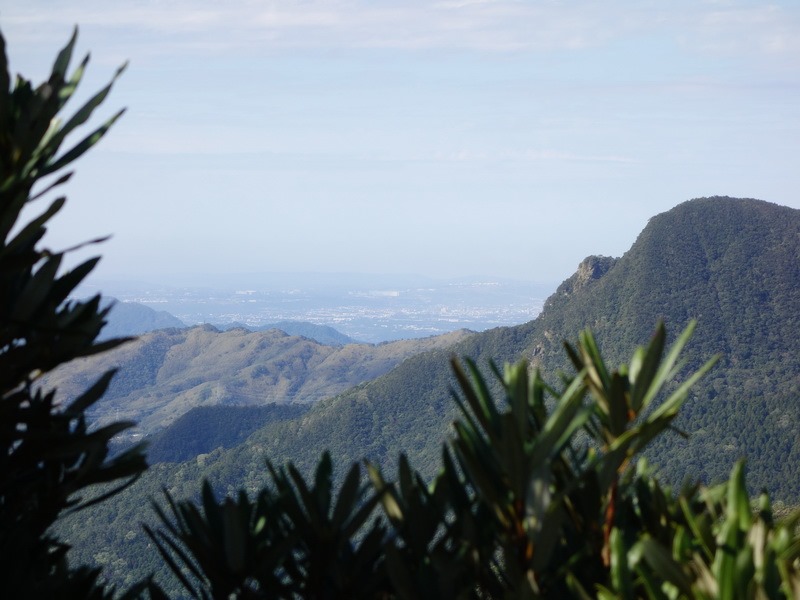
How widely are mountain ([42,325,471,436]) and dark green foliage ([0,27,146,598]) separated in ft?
464

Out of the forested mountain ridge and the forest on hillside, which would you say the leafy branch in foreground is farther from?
the forested mountain ridge

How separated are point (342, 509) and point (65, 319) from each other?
2.14ft

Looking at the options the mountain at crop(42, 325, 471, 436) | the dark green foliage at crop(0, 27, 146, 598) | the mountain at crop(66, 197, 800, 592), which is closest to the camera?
the dark green foliage at crop(0, 27, 146, 598)

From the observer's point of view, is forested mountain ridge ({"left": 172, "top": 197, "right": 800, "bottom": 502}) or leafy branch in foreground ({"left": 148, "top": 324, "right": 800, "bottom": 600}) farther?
forested mountain ridge ({"left": 172, "top": 197, "right": 800, "bottom": 502})

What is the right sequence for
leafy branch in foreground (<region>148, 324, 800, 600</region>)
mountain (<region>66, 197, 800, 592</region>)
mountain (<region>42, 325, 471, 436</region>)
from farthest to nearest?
mountain (<region>42, 325, 471, 436</region>) → mountain (<region>66, 197, 800, 592</region>) → leafy branch in foreground (<region>148, 324, 800, 600</region>)

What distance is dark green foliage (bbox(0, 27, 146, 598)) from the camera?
1592 mm

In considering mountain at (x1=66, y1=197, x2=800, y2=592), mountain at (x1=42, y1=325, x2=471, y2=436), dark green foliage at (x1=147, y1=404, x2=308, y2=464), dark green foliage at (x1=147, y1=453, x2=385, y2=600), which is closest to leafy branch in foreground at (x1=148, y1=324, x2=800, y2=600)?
dark green foliage at (x1=147, y1=453, x2=385, y2=600)

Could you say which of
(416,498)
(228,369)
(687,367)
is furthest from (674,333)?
(228,369)

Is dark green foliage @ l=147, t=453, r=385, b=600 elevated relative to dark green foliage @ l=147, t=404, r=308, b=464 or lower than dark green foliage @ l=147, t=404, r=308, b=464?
elevated

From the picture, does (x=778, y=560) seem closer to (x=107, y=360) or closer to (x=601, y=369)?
(x=601, y=369)

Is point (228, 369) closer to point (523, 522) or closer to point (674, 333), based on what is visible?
point (674, 333)

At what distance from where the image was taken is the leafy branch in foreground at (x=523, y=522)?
1416 millimetres

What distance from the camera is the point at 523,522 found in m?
1.49

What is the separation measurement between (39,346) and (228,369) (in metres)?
177
